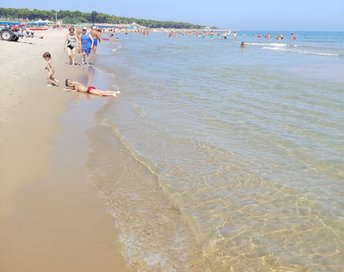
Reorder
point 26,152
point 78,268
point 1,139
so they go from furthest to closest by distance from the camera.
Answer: point 1,139 → point 26,152 → point 78,268

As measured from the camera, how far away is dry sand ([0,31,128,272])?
352 cm

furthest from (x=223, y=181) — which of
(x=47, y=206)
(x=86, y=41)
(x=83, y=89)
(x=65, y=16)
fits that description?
(x=65, y=16)

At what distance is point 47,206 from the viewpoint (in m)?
4.49

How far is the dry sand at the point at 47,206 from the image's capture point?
11.5 feet

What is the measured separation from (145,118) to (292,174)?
4176 mm

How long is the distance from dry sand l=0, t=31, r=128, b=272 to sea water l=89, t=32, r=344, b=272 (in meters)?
0.23

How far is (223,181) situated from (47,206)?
7.94ft

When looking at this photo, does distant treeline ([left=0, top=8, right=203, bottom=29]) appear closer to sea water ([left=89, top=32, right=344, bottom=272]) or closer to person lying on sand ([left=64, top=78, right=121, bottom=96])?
person lying on sand ([left=64, top=78, right=121, bottom=96])

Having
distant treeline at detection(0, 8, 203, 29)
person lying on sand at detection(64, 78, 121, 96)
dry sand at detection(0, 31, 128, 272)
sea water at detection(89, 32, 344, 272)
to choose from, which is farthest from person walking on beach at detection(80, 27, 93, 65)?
distant treeline at detection(0, 8, 203, 29)

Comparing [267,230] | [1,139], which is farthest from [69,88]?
[267,230]

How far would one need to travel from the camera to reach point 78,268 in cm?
338

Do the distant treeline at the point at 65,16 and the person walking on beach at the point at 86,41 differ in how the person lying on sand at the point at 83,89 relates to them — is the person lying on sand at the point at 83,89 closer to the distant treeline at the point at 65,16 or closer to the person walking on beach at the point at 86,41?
the person walking on beach at the point at 86,41

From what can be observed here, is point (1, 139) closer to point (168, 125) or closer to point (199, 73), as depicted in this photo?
point (168, 125)

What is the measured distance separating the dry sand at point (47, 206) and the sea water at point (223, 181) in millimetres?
232
